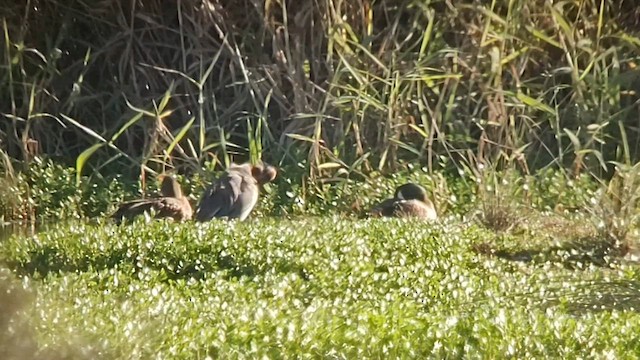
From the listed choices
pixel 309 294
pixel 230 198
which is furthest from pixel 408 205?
pixel 309 294

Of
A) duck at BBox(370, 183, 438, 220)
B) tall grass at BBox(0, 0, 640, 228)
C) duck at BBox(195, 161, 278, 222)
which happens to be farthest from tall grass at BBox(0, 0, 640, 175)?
duck at BBox(195, 161, 278, 222)

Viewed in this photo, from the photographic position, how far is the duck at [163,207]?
9.79 meters

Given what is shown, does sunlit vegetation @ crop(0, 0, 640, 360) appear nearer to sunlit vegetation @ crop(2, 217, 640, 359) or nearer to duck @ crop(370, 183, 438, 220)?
sunlit vegetation @ crop(2, 217, 640, 359)

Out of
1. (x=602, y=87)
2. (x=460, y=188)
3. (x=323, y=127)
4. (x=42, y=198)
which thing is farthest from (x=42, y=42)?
(x=602, y=87)

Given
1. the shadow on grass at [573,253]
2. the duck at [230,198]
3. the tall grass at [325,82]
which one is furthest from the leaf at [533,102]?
the duck at [230,198]

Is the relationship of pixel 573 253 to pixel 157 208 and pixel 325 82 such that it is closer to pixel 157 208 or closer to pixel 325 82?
pixel 157 208

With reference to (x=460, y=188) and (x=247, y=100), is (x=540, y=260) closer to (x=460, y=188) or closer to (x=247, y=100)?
(x=460, y=188)

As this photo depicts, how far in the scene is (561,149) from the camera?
37.4 feet

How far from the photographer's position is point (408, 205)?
10.0 m

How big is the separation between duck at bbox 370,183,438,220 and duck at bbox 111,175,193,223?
1426 mm

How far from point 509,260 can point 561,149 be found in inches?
108

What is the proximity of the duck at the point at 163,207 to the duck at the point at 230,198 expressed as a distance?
0.37 ft

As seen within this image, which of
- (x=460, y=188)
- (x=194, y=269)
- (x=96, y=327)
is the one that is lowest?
(x=460, y=188)

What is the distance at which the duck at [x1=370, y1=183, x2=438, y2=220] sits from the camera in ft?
32.7
